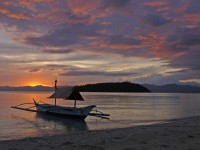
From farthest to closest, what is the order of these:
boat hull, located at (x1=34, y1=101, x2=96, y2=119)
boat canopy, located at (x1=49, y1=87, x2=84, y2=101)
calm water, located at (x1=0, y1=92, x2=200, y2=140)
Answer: boat canopy, located at (x1=49, y1=87, x2=84, y2=101) → boat hull, located at (x1=34, y1=101, x2=96, y2=119) → calm water, located at (x1=0, y1=92, x2=200, y2=140)

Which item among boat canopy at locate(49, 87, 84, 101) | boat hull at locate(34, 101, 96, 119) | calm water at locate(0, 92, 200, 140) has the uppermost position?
boat canopy at locate(49, 87, 84, 101)

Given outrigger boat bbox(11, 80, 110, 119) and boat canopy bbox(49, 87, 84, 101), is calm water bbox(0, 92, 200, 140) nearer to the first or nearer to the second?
outrigger boat bbox(11, 80, 110, 119)

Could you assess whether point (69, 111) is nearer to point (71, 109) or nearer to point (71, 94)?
point (71, 109)

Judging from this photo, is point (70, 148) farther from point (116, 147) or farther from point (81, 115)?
point (81, 115)

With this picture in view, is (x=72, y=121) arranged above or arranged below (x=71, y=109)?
below

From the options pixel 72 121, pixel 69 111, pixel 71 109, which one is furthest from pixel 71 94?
pixel 72 121

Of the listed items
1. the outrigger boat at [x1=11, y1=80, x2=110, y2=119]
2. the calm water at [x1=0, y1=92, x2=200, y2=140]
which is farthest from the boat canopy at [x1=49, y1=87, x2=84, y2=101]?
the calm water at [x1=0, y1=92, x2=200, y2=140]

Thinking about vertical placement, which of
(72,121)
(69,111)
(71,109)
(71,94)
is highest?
(71,94)

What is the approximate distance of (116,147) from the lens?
12.5 m

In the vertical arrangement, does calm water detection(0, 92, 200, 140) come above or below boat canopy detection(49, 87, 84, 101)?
below

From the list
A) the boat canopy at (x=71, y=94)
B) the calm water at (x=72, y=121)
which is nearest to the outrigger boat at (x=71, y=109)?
the boat canopy at (x=71, y=94)

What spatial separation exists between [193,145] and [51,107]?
1222 inches

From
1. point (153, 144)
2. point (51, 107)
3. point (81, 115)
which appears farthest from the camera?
point (51, 107)

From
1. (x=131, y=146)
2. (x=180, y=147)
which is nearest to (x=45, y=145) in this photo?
(x=131, y=146)
